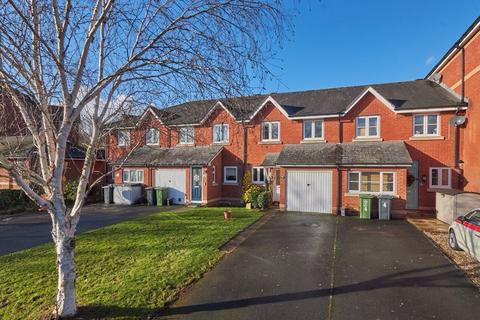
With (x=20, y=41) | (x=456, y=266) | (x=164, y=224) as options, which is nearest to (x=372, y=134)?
(x=456, y=266)

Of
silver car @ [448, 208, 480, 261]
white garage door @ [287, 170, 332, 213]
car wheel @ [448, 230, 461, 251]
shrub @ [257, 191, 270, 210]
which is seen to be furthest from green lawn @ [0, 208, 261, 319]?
car wheel @ [448, 230, 461, 251]

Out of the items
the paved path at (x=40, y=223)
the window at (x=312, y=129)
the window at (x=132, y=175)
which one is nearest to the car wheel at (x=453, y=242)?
the window at (x=312, y=129)

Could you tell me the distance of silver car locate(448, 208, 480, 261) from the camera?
7.97 meters

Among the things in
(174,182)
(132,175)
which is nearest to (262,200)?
(174,182)

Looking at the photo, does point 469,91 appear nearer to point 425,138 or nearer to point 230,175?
point 425,138

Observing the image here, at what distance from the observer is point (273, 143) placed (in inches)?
811

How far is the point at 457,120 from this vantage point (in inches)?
624

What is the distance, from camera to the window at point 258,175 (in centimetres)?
2078

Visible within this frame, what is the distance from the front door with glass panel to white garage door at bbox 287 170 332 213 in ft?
20.4

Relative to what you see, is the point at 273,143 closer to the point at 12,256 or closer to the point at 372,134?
the point at 372,134

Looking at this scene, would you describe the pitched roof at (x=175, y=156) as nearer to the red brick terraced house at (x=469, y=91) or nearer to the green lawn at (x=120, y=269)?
the green lawn at (x=120, y=269)

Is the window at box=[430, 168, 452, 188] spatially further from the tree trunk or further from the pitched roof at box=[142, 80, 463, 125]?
the tree trunk

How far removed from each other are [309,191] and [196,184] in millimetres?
7691

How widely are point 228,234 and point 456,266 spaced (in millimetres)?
6943
